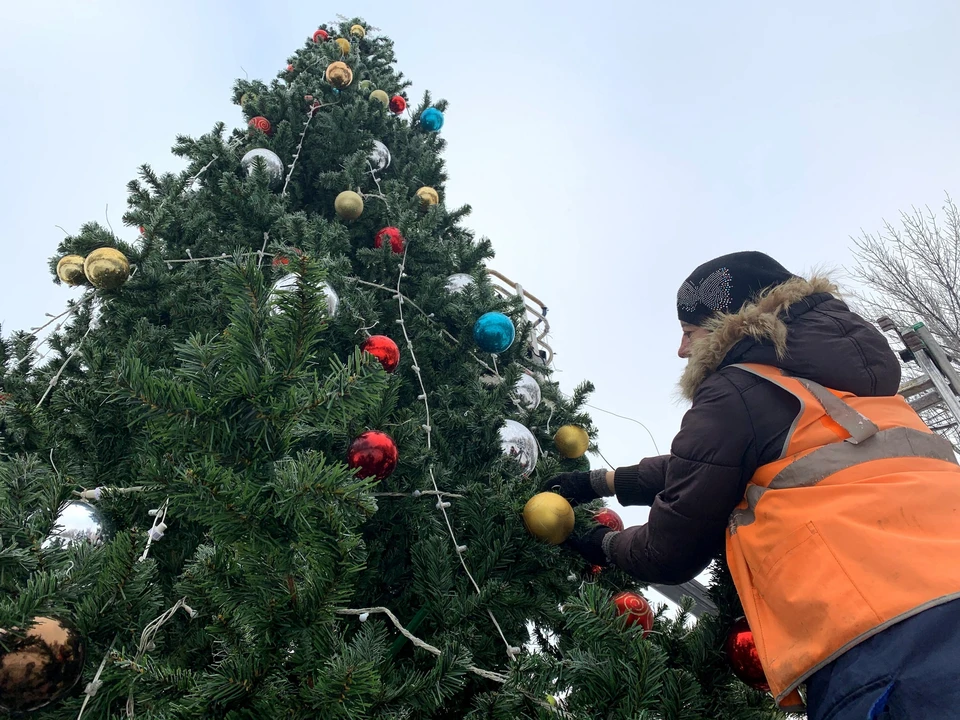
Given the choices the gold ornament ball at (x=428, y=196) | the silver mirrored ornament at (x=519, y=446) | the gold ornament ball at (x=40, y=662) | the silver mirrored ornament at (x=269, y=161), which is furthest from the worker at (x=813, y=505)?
the silver mirrored ornament at (x=269, y=161)

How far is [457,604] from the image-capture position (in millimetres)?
1832

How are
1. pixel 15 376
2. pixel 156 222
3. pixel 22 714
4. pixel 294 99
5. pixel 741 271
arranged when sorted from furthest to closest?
pixel 294 99
pixel 15 376
pixel 156 222
pixel 741 271
pixel 22 714

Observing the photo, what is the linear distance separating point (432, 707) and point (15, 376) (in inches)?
92.1

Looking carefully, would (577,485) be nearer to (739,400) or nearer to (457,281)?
(739,400)

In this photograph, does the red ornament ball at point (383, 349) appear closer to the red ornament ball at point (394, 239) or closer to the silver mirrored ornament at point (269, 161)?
the red ornament ball at point (394, 239)

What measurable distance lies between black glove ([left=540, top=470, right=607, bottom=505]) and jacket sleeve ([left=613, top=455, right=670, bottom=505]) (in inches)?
3.0

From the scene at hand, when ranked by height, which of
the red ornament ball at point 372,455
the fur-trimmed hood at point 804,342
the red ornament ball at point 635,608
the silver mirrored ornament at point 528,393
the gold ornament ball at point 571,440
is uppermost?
the fur-trimmed hood at point 804,342

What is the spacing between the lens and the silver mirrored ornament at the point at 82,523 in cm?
149

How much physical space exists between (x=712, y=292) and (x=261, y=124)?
3492mm

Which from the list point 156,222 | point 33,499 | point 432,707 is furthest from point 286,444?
point 156,222

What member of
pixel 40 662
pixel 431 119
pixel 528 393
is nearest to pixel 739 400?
pixel 528 393

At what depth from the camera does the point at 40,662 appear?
1.07 metres

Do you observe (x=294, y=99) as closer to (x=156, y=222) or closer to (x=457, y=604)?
(x=156, y=222)

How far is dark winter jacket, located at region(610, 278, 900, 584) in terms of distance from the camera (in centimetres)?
156
